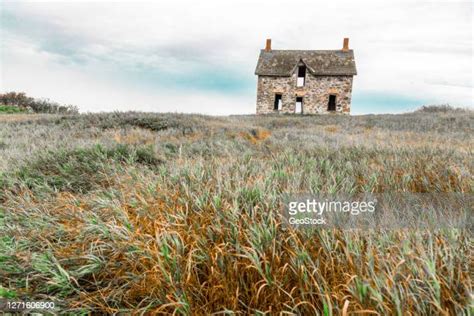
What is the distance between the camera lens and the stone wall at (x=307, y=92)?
3183 cm

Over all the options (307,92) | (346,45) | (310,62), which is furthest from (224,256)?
(346,45)

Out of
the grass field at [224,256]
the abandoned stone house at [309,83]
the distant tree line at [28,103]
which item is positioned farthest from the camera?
the abandoned stone house at [309,83]

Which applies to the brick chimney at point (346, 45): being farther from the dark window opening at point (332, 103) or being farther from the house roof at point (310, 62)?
the dark window opening at point (332, 103)

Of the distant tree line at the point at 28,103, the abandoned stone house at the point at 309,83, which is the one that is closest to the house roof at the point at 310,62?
the abandoned stone house at the point at 309,83

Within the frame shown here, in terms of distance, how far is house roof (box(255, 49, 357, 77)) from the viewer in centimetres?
3198

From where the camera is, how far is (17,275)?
7.20ft

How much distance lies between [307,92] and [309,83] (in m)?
1.03

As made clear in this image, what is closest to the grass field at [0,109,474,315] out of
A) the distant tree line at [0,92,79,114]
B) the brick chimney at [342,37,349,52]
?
the distant tree line at [0,92,79,114]

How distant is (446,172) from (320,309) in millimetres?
3029

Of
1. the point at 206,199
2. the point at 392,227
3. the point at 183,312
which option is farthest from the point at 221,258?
the point at 392,227

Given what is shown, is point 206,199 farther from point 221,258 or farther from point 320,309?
point 320,309

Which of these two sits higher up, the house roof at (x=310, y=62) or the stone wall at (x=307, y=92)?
the house roof at (x=310, y=62)

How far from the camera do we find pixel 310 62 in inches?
1305

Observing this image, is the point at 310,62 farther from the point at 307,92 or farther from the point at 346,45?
the point at 346,45
